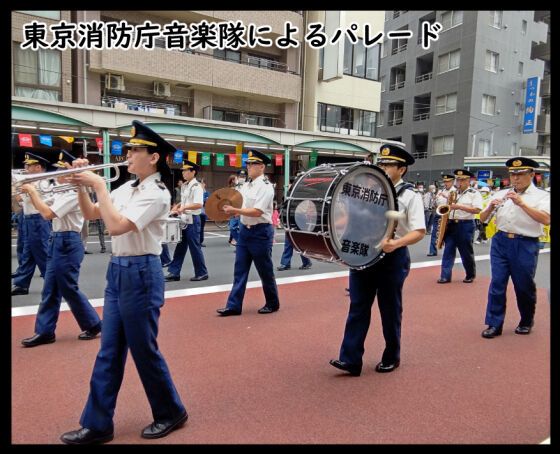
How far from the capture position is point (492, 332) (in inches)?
182

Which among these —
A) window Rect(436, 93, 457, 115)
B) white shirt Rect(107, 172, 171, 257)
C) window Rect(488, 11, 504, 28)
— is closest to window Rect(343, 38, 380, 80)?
window Rect(488, 11, 504, 28)

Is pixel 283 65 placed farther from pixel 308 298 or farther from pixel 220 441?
pixel 220 441

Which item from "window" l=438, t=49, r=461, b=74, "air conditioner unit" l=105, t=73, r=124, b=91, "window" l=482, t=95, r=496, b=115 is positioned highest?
"window" l=438, t=49, r=461, b=74

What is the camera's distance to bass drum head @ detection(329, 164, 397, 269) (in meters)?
3.31

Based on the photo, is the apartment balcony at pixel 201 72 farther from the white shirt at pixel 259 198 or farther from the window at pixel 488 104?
the window at pixel 488 104

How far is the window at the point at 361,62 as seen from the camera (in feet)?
70.5

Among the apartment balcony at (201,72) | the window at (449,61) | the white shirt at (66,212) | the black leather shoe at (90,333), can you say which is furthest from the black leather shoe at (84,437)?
the window at (449,61)

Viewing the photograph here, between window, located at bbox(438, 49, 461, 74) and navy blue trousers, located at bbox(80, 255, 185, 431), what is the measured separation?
92.9 feet

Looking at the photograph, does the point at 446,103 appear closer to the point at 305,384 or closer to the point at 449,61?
the point at 449,61

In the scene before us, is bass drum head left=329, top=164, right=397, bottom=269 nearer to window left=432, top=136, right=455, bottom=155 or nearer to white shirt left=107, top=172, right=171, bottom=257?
white shirt left=107, top=172, right=171, bottom=257

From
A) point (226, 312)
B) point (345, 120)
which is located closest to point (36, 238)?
point (226, 312)

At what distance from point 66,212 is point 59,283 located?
708mm

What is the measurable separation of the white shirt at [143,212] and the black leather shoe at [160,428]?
109cm

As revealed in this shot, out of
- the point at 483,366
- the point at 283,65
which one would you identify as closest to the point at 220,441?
the point at 483,366
